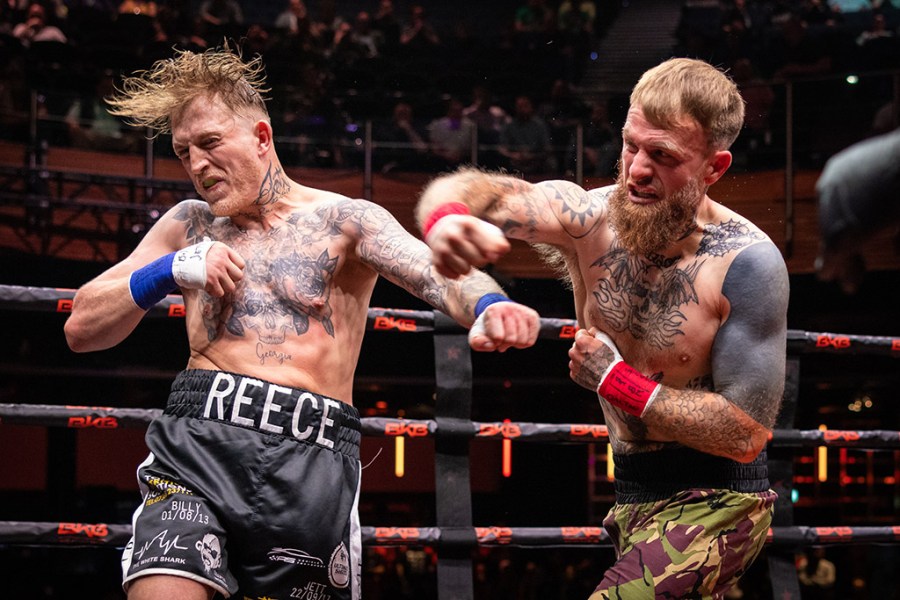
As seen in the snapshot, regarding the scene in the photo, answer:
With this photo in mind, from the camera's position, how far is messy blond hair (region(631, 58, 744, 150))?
1.99m

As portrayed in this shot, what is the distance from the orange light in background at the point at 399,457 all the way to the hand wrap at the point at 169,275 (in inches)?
245

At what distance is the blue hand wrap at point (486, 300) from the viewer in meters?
1.76

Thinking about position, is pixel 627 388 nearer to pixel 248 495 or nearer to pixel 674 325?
pixel 674 325

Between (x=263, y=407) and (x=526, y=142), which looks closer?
(x=263, y=407)

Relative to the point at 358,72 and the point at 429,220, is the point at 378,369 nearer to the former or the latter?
the point at 358,72

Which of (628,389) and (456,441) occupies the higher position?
(628,389)

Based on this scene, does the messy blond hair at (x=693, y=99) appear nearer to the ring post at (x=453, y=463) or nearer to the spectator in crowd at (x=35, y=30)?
the ring post at (x=453, y=463)

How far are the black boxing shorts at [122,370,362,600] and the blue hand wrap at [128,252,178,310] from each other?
7.2 inches

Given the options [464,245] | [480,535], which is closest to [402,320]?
[480,535]

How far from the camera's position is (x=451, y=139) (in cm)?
662

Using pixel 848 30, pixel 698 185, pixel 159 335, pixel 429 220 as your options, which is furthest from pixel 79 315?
pixel 848 30

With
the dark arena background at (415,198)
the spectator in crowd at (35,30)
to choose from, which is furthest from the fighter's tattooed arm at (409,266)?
the spectator in crowd at (35,30)

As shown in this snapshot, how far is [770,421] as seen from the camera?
6.59ft

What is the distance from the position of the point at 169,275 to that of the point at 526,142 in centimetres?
486
